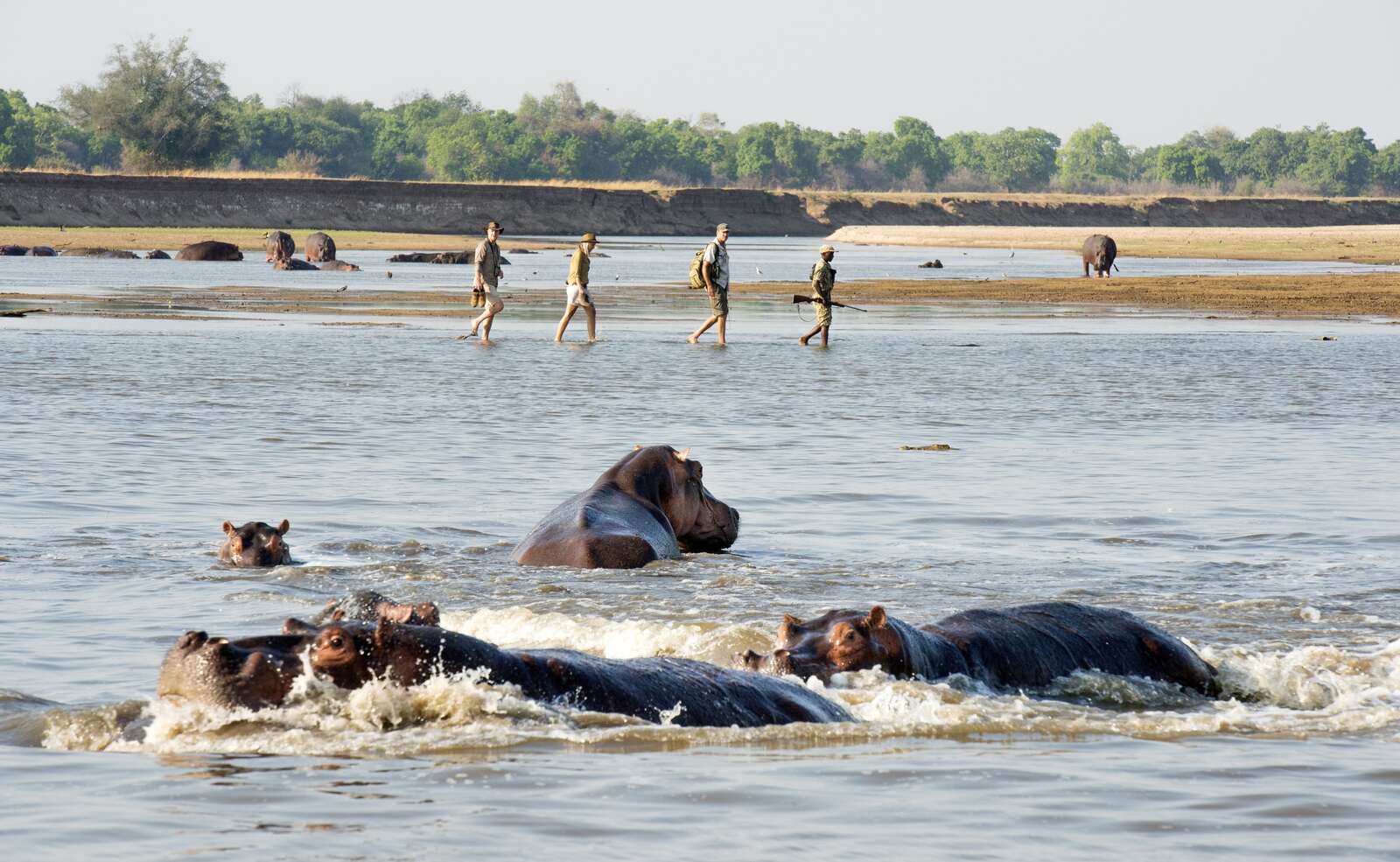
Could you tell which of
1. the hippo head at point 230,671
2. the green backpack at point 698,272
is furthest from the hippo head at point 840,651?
the green backpack at point 698,272

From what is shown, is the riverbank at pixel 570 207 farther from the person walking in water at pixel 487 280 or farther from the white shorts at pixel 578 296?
the white shorts at pixel 578 296

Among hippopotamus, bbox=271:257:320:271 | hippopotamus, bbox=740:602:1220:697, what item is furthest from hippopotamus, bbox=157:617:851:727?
hippopotamus, bbox=271:257:320:271

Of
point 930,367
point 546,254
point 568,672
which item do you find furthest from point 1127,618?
point 546,254

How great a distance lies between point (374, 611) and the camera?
22.6 feet

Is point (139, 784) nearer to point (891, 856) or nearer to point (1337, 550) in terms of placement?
point (891, 856)

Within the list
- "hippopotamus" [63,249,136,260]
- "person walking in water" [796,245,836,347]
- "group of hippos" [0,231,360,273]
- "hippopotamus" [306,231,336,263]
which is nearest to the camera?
"person walking in water" [796,245,836,347]

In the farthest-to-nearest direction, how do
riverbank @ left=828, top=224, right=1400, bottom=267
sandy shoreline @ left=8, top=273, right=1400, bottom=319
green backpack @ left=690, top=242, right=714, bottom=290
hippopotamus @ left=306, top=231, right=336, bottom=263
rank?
riverbank @ left=828, top=224, right=1400, bottom=267 < hippopotamus @ left=306, top=231, right=336, bottom=263 < sandy shoreline @ left=8, top=273, right=1400, bottom=319 < green backpack @ left=690, top=242, right=714, bottom=290

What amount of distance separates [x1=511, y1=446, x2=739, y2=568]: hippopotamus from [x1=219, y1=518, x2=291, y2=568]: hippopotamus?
1.15 meters

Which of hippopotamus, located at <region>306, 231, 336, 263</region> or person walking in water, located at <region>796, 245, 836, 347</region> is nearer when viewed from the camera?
person walking in water, located at <region>796, 245, 836, 347</region>

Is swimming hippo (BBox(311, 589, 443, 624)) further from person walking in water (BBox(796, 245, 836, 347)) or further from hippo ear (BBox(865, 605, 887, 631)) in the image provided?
person walking in water (BBox(796, 245, 836, 347))

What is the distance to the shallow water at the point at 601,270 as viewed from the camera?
43031 mm

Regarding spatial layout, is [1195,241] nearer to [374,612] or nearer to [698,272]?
[698,272]

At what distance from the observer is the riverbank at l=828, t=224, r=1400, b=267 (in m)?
63.3

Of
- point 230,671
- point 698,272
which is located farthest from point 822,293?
point 230,671
